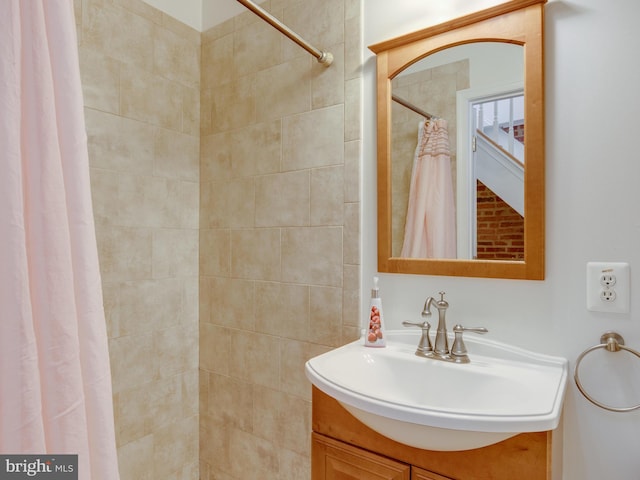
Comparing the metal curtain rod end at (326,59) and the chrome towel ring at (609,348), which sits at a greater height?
the metal curtain rod end at (326,59)

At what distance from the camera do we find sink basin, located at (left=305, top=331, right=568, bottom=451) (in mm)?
817

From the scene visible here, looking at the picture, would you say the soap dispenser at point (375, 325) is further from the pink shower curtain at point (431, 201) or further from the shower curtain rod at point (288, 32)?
the shower curtain rod at point (288, 32)

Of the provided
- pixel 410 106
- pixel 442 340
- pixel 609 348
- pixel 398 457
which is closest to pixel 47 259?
pixel 398 457

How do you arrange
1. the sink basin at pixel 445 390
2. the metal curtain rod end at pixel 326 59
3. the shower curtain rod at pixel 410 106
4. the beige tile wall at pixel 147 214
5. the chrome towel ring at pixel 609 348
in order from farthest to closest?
the beige tile wall at pixel 147 214 < the metal curtain rod end at pixel 326 59 < the shower curtain rod at pixel 410 106 < the chrome towel ring at pixel 609 348 < the sink basin at pixel 445 390

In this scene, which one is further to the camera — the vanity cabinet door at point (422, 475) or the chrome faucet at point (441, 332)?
the chrome faucet at point (441, 332)

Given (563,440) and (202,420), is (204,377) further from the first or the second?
(563,440)

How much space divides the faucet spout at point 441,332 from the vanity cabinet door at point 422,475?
1.10ft

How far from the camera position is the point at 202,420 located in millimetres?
2018

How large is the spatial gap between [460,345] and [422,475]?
38cm

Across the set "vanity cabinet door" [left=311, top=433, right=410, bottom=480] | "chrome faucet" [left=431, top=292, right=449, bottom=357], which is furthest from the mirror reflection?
"vanity cabinet door" [left=311, top=433, right=410, bottom=480]

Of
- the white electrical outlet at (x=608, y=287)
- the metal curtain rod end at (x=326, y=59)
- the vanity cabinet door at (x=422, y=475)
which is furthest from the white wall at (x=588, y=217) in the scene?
the metal curtain rod end at (x=326, y=59)

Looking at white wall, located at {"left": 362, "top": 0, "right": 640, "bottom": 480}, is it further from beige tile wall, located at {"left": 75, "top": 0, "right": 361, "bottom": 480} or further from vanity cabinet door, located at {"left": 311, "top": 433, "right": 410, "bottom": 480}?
beige tile wall, located at {"left": 75, "top": 0, "right": 361, "bottom": 480}

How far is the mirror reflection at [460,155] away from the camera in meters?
1.18

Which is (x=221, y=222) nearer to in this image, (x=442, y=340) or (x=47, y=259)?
(x=442, y=340)
